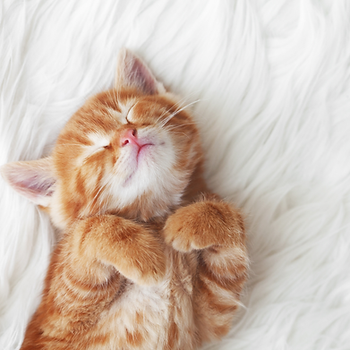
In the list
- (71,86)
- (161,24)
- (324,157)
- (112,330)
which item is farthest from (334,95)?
(112,330)

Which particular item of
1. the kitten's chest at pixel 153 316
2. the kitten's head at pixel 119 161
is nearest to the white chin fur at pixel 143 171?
the kitten's head at pixel 119 161

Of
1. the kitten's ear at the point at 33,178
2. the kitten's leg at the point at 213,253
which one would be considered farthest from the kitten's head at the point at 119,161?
the kitten's leg at the point at 213,253

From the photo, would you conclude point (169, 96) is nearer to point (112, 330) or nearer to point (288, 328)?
point (112, 330)

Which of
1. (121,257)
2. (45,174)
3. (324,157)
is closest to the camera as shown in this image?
(121,257)

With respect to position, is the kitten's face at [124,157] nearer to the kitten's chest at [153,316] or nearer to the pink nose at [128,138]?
the pink nose at [128,138]

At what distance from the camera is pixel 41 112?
45.2 inches

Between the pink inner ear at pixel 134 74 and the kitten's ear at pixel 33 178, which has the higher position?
the pink inner ear at pixel 134 74

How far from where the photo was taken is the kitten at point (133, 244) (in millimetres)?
889

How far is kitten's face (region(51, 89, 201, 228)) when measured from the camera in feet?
3.00

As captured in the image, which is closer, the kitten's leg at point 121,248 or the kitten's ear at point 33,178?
the kitten's leg at point 121,248

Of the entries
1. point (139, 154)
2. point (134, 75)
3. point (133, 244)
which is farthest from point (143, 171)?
point (134, 75)

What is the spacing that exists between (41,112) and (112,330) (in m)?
0.69

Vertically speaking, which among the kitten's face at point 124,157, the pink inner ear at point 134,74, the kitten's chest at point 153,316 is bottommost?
the kitten's chest at point 153,316

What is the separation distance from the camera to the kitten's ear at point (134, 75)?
1.11 m
